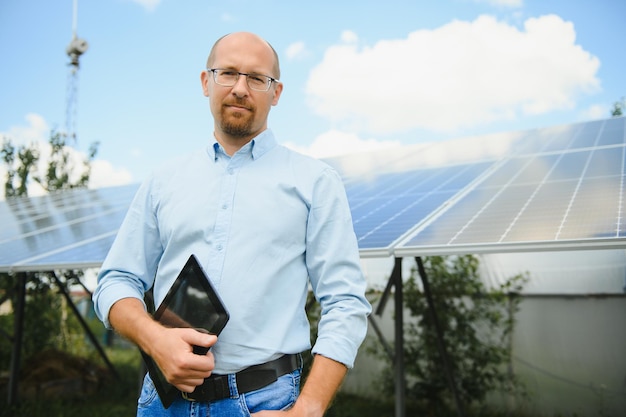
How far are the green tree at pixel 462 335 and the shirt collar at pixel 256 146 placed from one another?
633 centimetres

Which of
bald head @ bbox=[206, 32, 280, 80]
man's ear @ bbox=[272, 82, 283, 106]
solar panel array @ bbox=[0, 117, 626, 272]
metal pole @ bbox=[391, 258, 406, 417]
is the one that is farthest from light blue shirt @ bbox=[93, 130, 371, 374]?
metal pole @ bbox=[391, 258, 406, 417]

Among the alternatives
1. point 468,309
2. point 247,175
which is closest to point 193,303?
point 247,175

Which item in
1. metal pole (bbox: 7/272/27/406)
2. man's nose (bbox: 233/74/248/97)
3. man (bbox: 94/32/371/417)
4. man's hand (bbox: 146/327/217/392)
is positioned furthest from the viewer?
metal pole (bbox: 7/272/27/406)

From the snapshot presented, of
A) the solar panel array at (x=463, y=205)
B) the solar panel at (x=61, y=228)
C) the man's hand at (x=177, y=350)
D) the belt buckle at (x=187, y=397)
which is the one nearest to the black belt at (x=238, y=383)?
the belt buckle at (x=187, y=397)

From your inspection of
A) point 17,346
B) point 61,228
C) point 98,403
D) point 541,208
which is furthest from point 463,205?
point 98,403

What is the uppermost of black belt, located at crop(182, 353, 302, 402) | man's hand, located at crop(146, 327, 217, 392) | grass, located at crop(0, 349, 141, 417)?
man's hand, located at crop(146, 327, 217, 392)

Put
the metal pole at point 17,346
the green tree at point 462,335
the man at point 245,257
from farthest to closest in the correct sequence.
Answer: the green tree at point 462,335
the metal pole at point 17,346
the man at point 245,257

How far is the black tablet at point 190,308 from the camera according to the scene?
5.25ft

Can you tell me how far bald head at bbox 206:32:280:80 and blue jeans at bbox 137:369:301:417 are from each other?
0.95 m

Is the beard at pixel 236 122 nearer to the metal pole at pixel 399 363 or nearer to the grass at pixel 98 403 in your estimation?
the metal pole at pixel 399 363

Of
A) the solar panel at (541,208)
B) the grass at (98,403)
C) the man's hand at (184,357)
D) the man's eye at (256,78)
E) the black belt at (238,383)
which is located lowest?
the grass at (98,403)

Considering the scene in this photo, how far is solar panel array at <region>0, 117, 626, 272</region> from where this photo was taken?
3.88 meters

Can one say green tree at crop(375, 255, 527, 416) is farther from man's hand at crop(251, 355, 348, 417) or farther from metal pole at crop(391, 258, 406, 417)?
man's hand at crop(251, 355, 348, 417)

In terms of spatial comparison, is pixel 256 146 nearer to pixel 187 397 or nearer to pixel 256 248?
pixel 256 248
